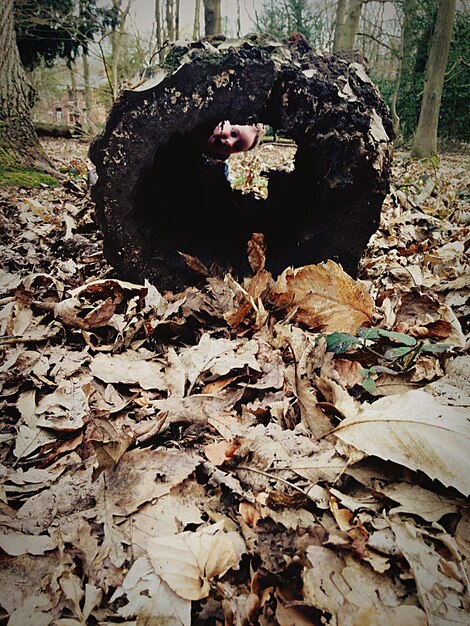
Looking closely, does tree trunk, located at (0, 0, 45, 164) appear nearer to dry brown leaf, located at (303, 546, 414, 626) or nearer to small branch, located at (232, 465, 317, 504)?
small branch, located at (232, 465, 317, 504)

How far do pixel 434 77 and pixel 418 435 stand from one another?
10.6 metres

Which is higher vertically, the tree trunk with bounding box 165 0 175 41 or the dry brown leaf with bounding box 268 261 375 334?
the tree trunk with bounding box 165 0 175 41

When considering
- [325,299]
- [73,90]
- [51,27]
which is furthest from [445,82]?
[325,299]

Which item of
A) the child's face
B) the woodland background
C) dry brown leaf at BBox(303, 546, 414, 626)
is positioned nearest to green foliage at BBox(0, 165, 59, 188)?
the child's face

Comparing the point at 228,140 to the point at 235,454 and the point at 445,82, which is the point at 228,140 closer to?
the point at 235,454

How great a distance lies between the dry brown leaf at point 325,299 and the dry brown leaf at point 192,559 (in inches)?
42.2

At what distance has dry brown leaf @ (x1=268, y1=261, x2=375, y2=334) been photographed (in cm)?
186

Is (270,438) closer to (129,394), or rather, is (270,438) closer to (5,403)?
(129,394)

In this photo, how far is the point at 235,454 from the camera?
1.23 metres

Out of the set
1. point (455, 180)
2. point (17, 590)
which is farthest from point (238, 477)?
point (455, 180)

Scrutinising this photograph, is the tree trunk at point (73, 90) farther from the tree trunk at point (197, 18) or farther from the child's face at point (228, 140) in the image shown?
the child's face at point (228, 140)

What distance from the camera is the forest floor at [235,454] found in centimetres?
89

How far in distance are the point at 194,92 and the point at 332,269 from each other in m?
0.94

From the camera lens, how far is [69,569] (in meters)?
0.95
